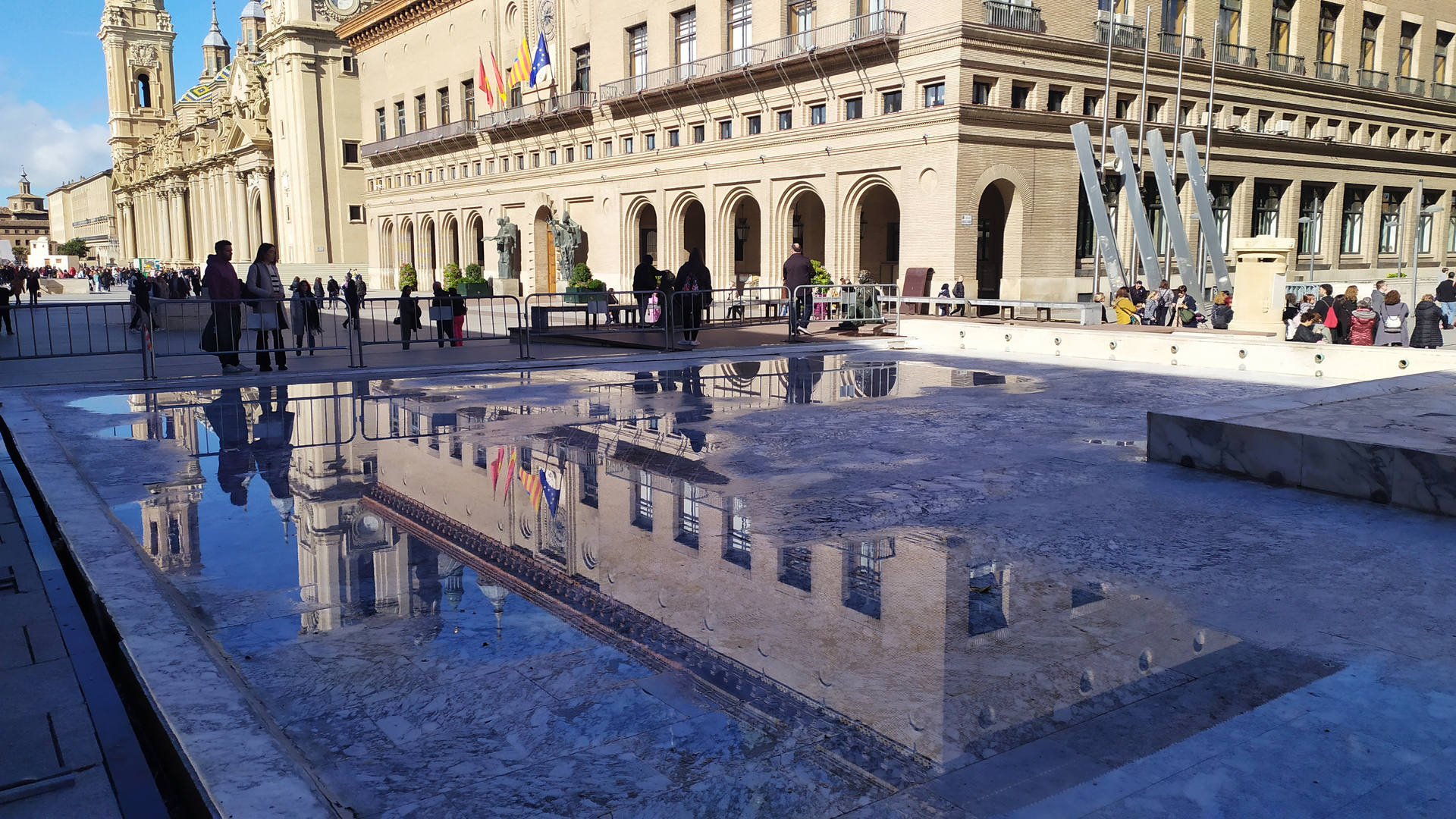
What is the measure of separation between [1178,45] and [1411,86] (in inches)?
671

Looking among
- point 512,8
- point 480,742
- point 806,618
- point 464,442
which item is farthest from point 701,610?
point 512,8

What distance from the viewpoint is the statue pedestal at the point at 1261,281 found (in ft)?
57.9

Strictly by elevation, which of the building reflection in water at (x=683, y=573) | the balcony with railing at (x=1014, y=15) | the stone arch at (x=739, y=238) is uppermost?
A: the balcony with railing at (x=1014, y=15)

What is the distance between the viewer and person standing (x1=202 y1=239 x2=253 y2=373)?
48.1ft

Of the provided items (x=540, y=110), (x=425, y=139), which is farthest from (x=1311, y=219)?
(x=425, y=139)

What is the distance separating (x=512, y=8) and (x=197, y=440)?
45750 millimetres

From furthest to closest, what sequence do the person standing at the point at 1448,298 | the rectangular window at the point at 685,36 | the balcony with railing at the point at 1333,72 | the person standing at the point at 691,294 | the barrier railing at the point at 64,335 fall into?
the balcony with railing at the point at 1333,72
the rectangular window at the point at 685,36
the person standing at the point at 1448,298
the person standing at the point at 691,294
the barrier railing at the point at 64,335

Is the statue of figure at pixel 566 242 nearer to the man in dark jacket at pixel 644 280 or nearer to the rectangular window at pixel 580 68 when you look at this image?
the rectangular window at pixel 580 68

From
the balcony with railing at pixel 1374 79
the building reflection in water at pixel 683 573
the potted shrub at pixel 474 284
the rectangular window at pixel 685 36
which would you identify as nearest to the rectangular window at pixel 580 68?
the rectangular window at pixel 685 36

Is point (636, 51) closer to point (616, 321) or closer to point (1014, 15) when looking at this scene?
point (1014, 15)

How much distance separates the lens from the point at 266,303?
1517cm

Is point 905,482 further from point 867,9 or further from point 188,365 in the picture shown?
point 867,9

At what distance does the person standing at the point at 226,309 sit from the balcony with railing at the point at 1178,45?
29494mm

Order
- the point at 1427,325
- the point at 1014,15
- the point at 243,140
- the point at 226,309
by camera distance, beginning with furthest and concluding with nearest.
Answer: the point at 243,140, the point at 1014,15, the point at 1427,325, the point at 226,309
